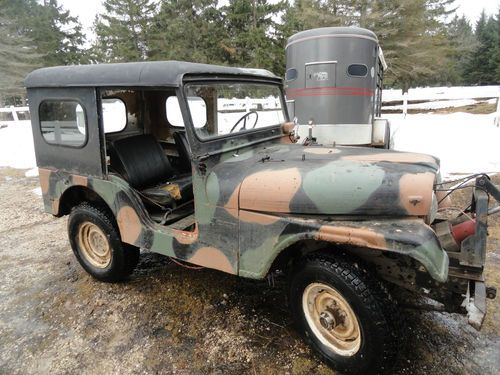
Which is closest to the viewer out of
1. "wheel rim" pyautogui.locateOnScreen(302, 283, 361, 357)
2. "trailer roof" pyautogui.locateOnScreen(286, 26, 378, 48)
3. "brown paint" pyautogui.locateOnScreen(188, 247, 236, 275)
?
"wheel rim" pyautogui.locateOnScreen(302, 283, 361, 357)

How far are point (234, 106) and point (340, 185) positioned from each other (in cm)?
213

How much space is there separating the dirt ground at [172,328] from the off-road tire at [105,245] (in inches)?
6.0

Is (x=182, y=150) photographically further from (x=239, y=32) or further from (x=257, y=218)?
(x=239, y=32)

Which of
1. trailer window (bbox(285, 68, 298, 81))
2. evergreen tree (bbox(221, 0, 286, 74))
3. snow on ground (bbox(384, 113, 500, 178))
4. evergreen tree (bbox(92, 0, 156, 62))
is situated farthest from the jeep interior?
evergreen tree (bbox(92, 0, 156, 62))

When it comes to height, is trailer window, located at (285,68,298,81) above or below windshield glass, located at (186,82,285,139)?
above

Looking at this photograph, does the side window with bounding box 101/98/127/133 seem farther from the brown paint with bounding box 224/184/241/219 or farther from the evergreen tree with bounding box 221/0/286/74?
the evergreen tree with bounding box 221/0/286/74

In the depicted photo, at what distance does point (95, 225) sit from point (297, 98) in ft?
19.6

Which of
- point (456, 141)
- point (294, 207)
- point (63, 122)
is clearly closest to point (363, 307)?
point (294, 207)

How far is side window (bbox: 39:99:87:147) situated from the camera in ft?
10.6

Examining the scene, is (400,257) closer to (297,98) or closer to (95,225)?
(95,225)

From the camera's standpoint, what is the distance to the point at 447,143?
369 inches

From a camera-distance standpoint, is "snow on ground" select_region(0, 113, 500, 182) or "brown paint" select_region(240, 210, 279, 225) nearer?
"brown paint" select_region(240, 210, 279, 225)

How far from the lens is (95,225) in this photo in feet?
11.3

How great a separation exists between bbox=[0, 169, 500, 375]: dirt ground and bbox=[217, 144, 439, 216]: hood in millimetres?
1092
